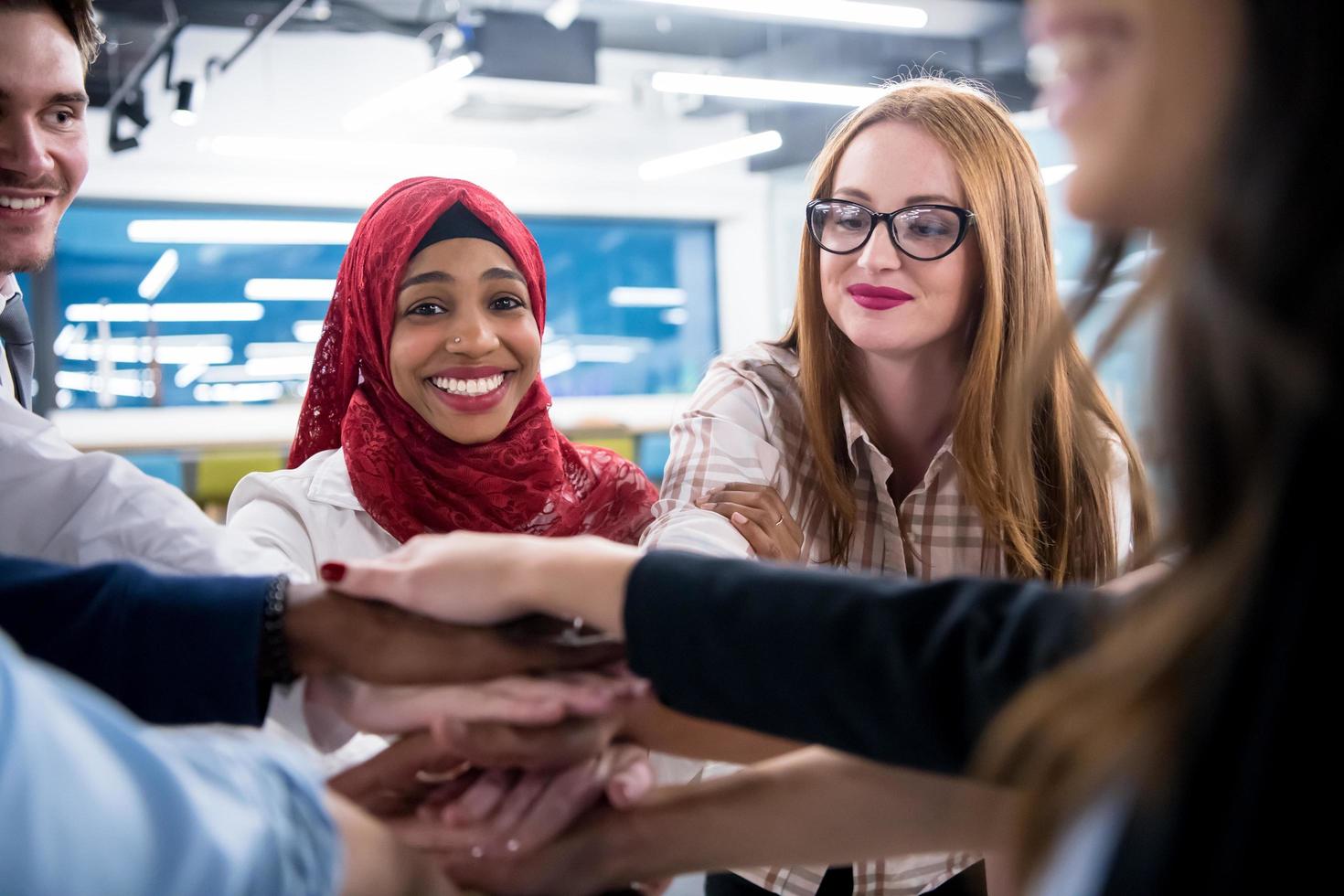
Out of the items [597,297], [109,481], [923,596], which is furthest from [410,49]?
[923,596]

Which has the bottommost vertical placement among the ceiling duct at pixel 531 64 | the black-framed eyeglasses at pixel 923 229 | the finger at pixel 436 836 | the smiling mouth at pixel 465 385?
the finger at pixel 436 836

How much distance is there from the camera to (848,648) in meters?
0.84

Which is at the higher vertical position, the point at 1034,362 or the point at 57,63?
the point at 57,63

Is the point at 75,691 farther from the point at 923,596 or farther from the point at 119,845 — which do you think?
the point at 923,596

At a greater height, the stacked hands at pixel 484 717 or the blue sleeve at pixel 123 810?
the blue sleeve at pixel 123 810

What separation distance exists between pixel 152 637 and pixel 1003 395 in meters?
1.41

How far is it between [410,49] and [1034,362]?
10437 millimetres

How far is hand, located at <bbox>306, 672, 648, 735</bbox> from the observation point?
1.03m

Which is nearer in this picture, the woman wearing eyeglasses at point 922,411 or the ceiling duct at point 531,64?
the woman wearing eyeglasses at point 922,411

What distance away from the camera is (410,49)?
10250 millimetres

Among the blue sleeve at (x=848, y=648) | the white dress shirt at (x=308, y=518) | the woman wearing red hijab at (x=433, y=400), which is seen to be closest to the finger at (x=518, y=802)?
the blue sleeve at (x=848, y=648)

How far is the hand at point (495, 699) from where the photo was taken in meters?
1.03

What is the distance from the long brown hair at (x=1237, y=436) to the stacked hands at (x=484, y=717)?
1.61 ft

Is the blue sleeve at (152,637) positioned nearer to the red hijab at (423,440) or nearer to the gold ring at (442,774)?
the gold ring at (442,774)
